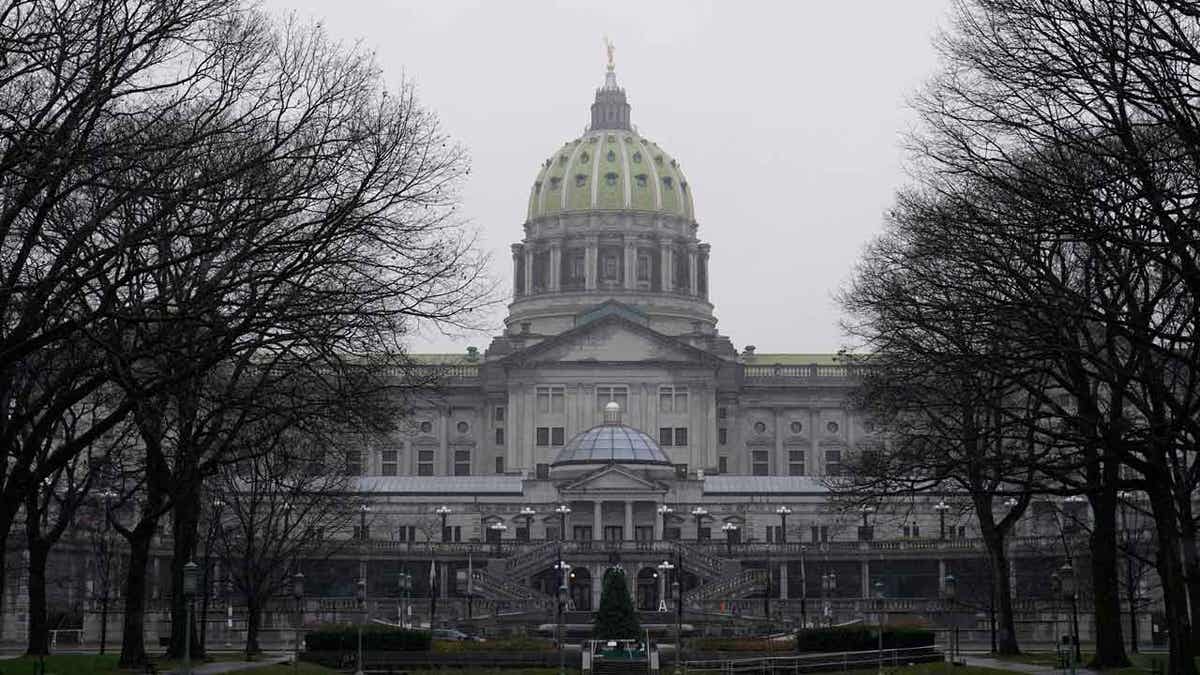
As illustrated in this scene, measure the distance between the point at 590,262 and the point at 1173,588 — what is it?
13034cm

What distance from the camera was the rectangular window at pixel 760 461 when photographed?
160m

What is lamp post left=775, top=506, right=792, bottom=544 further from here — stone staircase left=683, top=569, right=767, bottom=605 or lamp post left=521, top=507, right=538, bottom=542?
lamp post left=521, top=507, right=538, bottom=542

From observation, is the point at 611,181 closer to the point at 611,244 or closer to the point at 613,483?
the point at 611,244

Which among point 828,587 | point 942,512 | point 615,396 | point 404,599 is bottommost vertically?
point 404,599

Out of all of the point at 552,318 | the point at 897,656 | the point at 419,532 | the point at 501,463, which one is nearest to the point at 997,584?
the point at 897,656

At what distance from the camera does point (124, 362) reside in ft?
102

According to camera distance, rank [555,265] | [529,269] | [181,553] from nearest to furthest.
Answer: [181,553], [555,265], [529,269]

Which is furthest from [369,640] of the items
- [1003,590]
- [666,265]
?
[666,265]

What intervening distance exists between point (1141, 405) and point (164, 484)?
936 inches

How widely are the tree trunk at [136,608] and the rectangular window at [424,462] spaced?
113 m

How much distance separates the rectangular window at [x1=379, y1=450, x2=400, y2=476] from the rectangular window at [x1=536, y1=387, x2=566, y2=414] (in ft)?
52.8

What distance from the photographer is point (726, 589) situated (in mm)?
102062

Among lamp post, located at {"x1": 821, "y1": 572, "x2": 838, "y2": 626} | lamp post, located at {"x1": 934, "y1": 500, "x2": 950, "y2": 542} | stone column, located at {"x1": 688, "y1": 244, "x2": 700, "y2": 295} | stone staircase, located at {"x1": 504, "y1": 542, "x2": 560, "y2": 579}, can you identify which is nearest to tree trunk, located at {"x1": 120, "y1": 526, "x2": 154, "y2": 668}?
lamp post, located at {"x1": 934, "y1": 500, "x2": 950, "y2": 542}

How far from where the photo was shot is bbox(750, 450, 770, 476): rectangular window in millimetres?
159500
